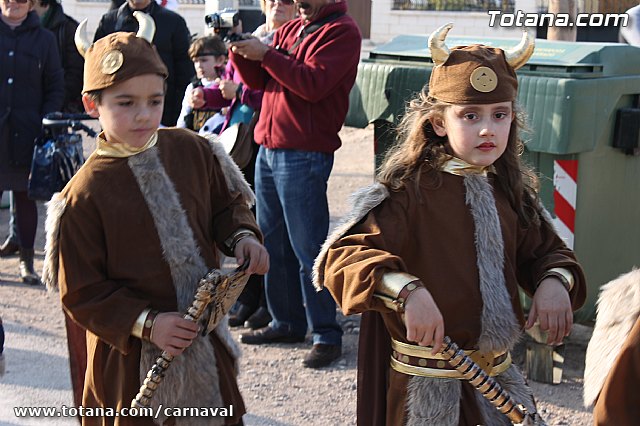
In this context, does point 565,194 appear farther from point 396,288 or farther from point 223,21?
point 396,288

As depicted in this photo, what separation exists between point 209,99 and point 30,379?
6.31ft

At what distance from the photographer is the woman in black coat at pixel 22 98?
6734 millimetres

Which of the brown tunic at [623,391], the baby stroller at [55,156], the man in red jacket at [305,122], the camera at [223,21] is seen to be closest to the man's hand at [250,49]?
the man in red jacket at [305,122]

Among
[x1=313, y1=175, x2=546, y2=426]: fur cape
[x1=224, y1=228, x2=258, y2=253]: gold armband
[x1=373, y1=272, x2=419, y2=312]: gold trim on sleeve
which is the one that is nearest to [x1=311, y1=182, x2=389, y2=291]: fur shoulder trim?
[x1=313, y1=175, x2=546, y2=426]: fur cape

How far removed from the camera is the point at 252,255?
3.16 metres

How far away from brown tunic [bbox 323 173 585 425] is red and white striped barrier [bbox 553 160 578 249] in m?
1.89

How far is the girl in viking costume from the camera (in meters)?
2.79

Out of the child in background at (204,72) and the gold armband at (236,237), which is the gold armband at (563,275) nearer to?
the gold armband at (236,237)

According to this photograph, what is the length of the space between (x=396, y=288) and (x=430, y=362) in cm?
38

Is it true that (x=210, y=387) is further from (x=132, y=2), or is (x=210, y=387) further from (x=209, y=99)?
(x=132, y=2)

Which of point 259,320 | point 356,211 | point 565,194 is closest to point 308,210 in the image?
point 259,320

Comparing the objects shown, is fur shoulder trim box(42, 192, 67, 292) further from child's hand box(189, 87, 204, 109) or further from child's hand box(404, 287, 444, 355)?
child's hand box(189, 87, 204, 109)

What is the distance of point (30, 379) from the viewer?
5129 mm

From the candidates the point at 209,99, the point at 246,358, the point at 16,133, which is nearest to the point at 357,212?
the point at 246,358
